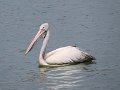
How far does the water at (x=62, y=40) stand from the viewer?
12742 mm

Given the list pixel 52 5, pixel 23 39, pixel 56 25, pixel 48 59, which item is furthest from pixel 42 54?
pixel 52 5

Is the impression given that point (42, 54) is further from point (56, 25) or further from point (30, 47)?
point (56, 25)

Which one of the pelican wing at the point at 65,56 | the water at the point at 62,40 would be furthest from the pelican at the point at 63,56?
the water at the point at 62,40

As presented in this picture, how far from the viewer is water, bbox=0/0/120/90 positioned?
41.8 feet

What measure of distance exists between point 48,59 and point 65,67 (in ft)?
1.64

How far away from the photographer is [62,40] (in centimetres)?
1644

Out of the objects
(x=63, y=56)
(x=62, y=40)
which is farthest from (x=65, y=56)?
(x=62, y=40)

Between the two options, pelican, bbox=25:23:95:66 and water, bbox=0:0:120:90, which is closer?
water, bbox=0:0:120:90

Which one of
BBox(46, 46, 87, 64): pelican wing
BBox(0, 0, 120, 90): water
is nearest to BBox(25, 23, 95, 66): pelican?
BBox(46, 46, 87, 64): pelican wing

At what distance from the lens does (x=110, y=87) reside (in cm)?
1200

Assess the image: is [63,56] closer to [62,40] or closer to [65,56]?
[65,56]

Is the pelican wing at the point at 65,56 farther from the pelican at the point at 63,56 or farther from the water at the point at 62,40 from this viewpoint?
the water at the point at 62,40

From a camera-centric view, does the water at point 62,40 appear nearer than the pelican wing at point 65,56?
Yes

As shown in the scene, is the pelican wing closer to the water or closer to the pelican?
the pelican
